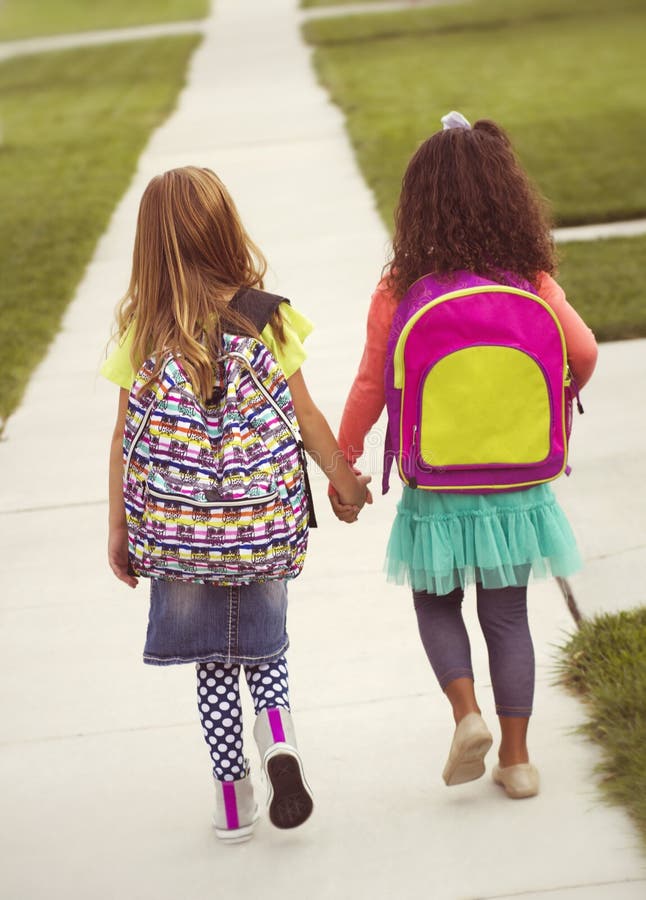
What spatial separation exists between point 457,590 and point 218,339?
34.5 inches

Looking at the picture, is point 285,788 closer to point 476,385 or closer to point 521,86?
point 476,385

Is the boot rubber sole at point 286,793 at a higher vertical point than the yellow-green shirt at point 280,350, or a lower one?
lower

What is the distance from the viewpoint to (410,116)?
14.1m

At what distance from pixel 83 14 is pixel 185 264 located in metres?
41.7

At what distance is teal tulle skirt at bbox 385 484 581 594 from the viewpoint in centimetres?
299

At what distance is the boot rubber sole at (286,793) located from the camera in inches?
113

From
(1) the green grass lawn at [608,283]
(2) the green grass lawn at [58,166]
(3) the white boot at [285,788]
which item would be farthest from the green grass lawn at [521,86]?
(3) the white boot at [285,788]

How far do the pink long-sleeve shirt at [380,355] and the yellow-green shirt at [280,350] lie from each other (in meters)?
0.17

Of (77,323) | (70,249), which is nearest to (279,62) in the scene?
(70,249)

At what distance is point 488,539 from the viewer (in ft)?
9.76

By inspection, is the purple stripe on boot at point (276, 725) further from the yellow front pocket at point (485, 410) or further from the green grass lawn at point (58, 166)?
the green grass lawn at point (58, 166)

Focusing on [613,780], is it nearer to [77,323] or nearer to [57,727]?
[57,727]

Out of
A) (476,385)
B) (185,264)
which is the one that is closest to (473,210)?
(476,385)

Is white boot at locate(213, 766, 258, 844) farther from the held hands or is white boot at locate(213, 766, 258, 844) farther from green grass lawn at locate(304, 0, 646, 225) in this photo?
green grass lawn at locate(304, 0, 646, 225)
